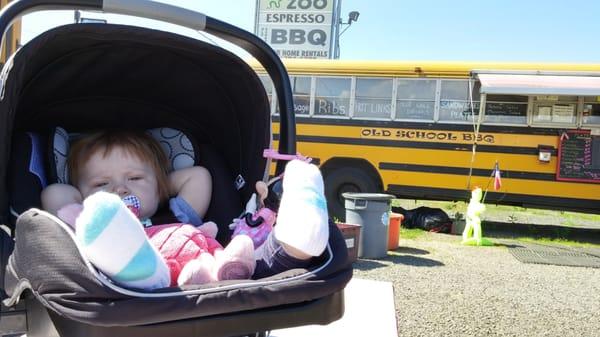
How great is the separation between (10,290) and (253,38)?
111cm

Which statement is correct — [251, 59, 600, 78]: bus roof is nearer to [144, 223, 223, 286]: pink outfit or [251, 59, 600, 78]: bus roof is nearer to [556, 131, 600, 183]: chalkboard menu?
[556, 131, 600, 183]: chalkboard menu

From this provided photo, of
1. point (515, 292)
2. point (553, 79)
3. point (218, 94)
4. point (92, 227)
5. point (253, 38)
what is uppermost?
point (553, 79)

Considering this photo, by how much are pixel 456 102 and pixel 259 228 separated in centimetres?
621

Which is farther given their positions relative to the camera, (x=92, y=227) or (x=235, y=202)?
(x=235, y=202)

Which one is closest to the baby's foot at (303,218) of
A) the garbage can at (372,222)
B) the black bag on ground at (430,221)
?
the garbage can at (372,222)

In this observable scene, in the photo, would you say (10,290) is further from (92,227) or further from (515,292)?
(515,292)

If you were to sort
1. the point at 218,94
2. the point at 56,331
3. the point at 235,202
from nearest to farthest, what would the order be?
1. the point at 56,331
2. the point at 235,202
3. the point at 218,94

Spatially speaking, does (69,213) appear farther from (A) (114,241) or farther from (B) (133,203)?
(A) (114,241)

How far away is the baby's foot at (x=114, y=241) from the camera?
1.09m

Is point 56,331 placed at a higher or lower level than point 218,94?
lower

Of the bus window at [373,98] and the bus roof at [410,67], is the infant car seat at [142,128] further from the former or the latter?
the bus window at [373,98]

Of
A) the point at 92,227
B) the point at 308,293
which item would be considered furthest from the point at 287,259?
the point at 92,227

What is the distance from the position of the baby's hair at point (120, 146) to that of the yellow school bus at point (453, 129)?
5299 millimetres

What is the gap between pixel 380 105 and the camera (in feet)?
25.1
